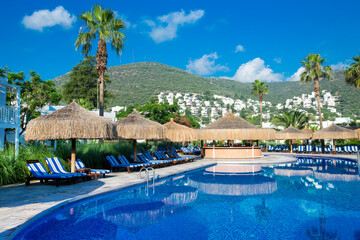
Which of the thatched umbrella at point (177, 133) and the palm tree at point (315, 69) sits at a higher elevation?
the palm tree at point (315, 69)

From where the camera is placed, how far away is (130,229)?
5082 millimetres

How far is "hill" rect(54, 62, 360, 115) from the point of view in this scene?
86.9 metres

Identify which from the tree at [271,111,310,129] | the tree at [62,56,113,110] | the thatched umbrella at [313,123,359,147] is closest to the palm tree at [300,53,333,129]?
the thatched umbrella at [313,123,359,147]

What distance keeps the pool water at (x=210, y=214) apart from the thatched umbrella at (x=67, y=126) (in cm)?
234

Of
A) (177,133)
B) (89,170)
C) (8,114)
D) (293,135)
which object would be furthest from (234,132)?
(8,114)

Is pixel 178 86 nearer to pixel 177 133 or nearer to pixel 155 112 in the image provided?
pixel 155 112

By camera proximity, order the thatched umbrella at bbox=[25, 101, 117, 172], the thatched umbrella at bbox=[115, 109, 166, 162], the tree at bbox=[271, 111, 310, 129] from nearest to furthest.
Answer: the thatched umbrella at bbox=[25, 101, 117, 172], the thatched umbrella at bbox=[115, 109, 166, 162], the tree at bbox=[271, 111, 310, 129]

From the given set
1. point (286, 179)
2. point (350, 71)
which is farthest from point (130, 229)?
point (350, 71)

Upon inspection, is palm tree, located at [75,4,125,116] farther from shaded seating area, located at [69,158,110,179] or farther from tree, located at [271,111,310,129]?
tree, located at [271,111,310,129]

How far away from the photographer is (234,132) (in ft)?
65.2

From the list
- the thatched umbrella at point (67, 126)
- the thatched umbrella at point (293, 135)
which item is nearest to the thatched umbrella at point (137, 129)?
the thatched umbrella at point (67, 126)

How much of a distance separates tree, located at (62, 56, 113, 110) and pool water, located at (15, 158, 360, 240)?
37758 mm

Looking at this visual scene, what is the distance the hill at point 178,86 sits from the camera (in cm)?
8694

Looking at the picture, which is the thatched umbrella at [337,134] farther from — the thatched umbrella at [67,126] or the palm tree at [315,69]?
the thatched umbrella at [67,126]
